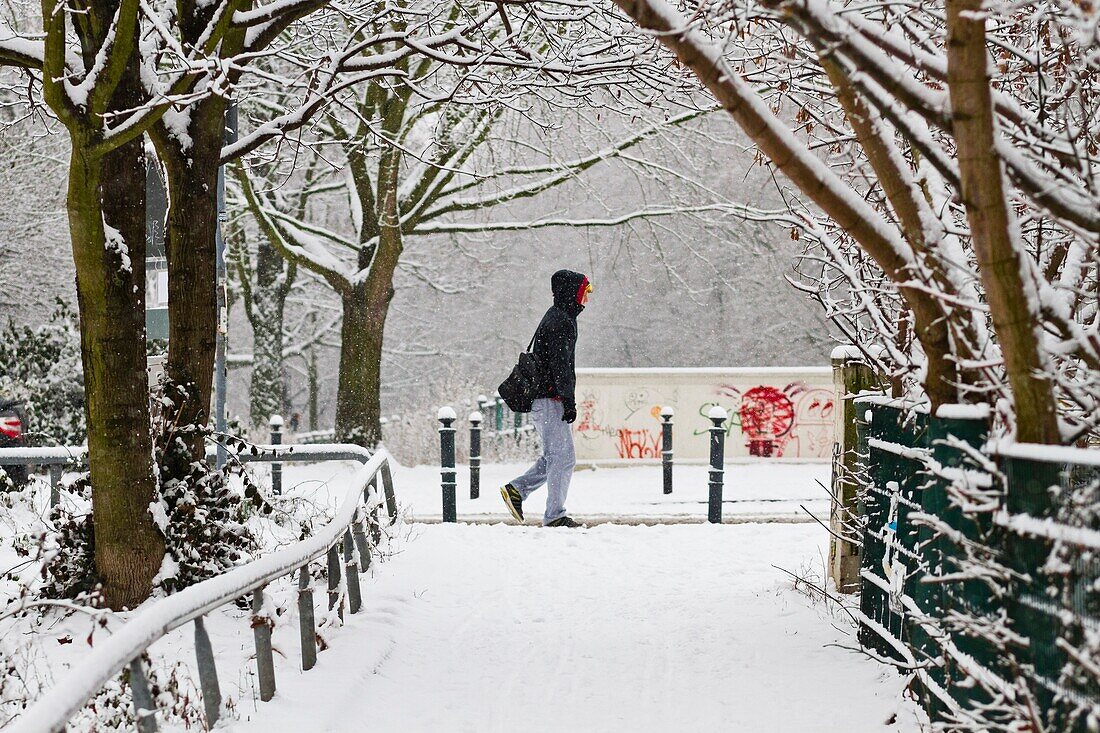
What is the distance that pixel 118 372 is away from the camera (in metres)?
6.39

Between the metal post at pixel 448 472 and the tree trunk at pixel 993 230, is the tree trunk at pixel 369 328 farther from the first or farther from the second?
the tree trunk at pixel 993 230

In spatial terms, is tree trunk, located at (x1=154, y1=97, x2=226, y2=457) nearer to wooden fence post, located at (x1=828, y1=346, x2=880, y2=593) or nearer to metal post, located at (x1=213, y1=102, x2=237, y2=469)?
metal post, located at (x1=213, y1=102, x2=237, y2=469)

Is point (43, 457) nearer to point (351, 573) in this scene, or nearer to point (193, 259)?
point (193, 259)

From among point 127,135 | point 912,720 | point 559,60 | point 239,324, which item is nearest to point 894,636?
point 912,720

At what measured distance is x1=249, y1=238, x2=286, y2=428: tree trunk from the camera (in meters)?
24.7

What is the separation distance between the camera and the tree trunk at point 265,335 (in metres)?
24.7

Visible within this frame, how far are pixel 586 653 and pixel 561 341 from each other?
4.22m

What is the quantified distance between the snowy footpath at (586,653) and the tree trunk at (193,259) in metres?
1.74

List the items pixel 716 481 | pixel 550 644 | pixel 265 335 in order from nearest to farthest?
pixel 550 644
pixel 716 481
pixel 265 335

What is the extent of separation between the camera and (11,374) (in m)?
16.9

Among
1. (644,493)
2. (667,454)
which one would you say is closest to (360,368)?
(644,493)

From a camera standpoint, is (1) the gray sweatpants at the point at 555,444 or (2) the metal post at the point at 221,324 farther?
(1) the gray sweatpants at the point at 555,444

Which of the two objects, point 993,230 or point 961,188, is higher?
point 961,188

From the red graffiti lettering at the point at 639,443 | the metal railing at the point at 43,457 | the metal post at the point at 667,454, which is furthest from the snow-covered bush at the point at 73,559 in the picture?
the red graffiti lettering at the point at 639,443
